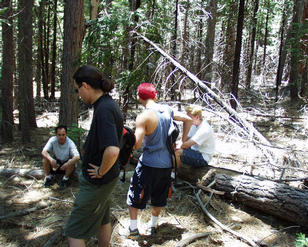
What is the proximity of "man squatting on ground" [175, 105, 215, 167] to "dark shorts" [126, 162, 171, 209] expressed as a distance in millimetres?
1031

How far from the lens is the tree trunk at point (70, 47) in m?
5.59

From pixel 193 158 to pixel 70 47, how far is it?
336cm

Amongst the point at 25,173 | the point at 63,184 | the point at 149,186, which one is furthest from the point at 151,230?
the point at 25,173

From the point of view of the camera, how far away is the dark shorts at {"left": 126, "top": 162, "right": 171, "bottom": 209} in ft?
10.8

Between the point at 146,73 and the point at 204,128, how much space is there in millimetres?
2584

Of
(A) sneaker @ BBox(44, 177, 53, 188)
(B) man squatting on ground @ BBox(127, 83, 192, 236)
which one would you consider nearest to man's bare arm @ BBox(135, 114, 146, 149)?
(B) man squatting on ground @ BBox(127, 83, 192, 236)

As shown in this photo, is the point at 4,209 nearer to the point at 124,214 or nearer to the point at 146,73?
the point at 124,214

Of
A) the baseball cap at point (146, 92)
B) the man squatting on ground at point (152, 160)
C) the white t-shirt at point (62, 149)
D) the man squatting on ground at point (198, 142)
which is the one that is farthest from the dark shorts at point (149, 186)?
the white t-shirt at point (62, 149)

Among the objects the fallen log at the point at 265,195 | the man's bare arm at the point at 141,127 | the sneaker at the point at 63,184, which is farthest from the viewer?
the sneaker at the point at 63,184

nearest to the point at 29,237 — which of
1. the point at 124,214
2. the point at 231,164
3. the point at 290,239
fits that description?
the point at 124,214

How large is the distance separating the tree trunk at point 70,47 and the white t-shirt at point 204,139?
9.20 feet

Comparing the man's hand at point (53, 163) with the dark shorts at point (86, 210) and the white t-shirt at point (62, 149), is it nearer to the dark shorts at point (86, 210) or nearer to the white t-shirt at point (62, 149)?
the white t-shirt at point (62, 149)

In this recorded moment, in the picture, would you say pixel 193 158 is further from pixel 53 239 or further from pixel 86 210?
pixel 86 210

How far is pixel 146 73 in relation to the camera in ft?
21.4
